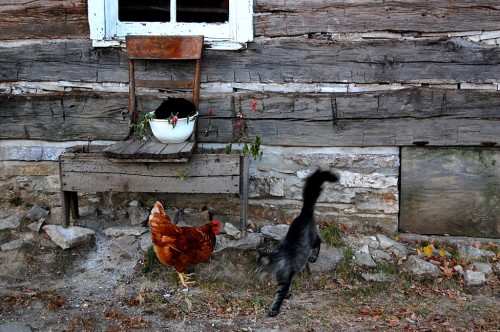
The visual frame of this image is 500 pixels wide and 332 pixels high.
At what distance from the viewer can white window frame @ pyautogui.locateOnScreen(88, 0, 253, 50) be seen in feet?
17.7

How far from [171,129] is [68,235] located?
1225 mm

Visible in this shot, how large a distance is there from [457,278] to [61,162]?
3240mm

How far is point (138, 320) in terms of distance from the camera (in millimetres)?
4453

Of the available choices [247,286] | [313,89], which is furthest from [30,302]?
[313,89]

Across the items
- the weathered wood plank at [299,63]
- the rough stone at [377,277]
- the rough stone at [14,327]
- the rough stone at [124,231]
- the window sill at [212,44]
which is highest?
the window sill at [212,44]

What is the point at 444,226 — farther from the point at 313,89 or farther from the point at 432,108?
the point at 313,89

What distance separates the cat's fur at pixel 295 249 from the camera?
426 centimetres

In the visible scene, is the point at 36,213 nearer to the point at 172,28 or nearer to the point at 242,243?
the point at 242,243

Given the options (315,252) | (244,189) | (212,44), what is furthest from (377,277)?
(212,44)

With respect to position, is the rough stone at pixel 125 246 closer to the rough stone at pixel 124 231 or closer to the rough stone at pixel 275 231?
the rough stone at pixel 124 231

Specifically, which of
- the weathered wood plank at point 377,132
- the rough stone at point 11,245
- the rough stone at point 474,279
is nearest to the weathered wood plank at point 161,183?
the weathered wood plank at point 377,132

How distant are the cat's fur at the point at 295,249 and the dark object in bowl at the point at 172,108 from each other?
135cm

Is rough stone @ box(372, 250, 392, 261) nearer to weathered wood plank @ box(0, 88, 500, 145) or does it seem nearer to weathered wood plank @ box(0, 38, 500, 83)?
weathered wood plank @ box(0, 88, 500, 145)

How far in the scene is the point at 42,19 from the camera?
5516mm
